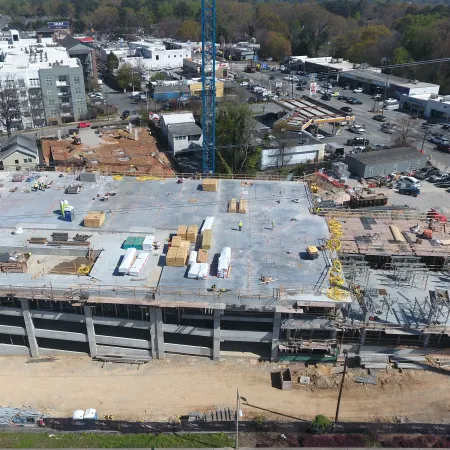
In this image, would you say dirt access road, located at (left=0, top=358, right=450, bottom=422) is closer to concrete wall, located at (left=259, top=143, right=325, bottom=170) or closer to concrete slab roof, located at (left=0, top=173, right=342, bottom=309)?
concrete slab roof, located at (left=0, top=173, right=342, bottom=309)

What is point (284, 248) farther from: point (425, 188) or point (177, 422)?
point (425, 188)

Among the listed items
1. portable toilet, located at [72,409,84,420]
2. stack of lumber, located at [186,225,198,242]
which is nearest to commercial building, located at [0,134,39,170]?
stack of lumber, located at [186,225,198,242]

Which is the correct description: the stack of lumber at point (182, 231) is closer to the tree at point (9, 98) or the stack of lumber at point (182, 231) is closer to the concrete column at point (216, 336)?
the concrete column at point (216, 336)

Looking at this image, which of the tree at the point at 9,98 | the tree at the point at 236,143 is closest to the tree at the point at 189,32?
the tree at the point at 9,98

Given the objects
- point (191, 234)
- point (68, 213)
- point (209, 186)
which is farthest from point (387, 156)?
point (68, 213)

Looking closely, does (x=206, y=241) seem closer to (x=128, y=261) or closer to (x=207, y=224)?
(x=207, y=224)

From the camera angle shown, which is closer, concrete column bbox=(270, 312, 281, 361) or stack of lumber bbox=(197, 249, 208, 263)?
concrete column bbox=(270, 312, 281, 361)

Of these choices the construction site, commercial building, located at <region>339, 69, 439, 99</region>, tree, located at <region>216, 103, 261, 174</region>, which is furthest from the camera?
commercial building, located at <region>339, 69, 439, 99</region>
